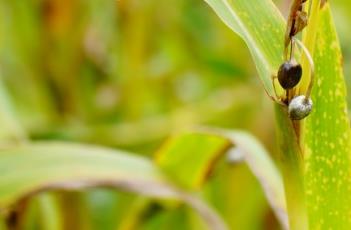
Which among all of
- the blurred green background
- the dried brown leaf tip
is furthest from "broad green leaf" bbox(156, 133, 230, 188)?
the dried brown leaf tip

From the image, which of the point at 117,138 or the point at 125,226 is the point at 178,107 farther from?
the point at 125,226

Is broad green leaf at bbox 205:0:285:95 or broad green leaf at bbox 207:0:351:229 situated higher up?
broad green leaf at bbox 205:0:285:95

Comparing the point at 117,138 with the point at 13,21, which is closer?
the point at 117,138

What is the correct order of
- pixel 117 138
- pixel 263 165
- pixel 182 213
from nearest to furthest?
pixel 263 165 → pixel 182 213 → pixel 117 138

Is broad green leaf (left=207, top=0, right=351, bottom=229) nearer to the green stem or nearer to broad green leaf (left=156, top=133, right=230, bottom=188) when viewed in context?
the green stem

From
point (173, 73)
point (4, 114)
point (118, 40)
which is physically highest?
point (4, 114)

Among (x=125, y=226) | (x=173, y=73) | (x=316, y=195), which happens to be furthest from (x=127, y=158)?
(x=173, y=73)

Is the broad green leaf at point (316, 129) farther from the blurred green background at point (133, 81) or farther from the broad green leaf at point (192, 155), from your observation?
the blurred green background at point (133, 81)

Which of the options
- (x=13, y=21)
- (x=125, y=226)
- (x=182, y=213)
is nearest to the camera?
(x=125, y=226)
